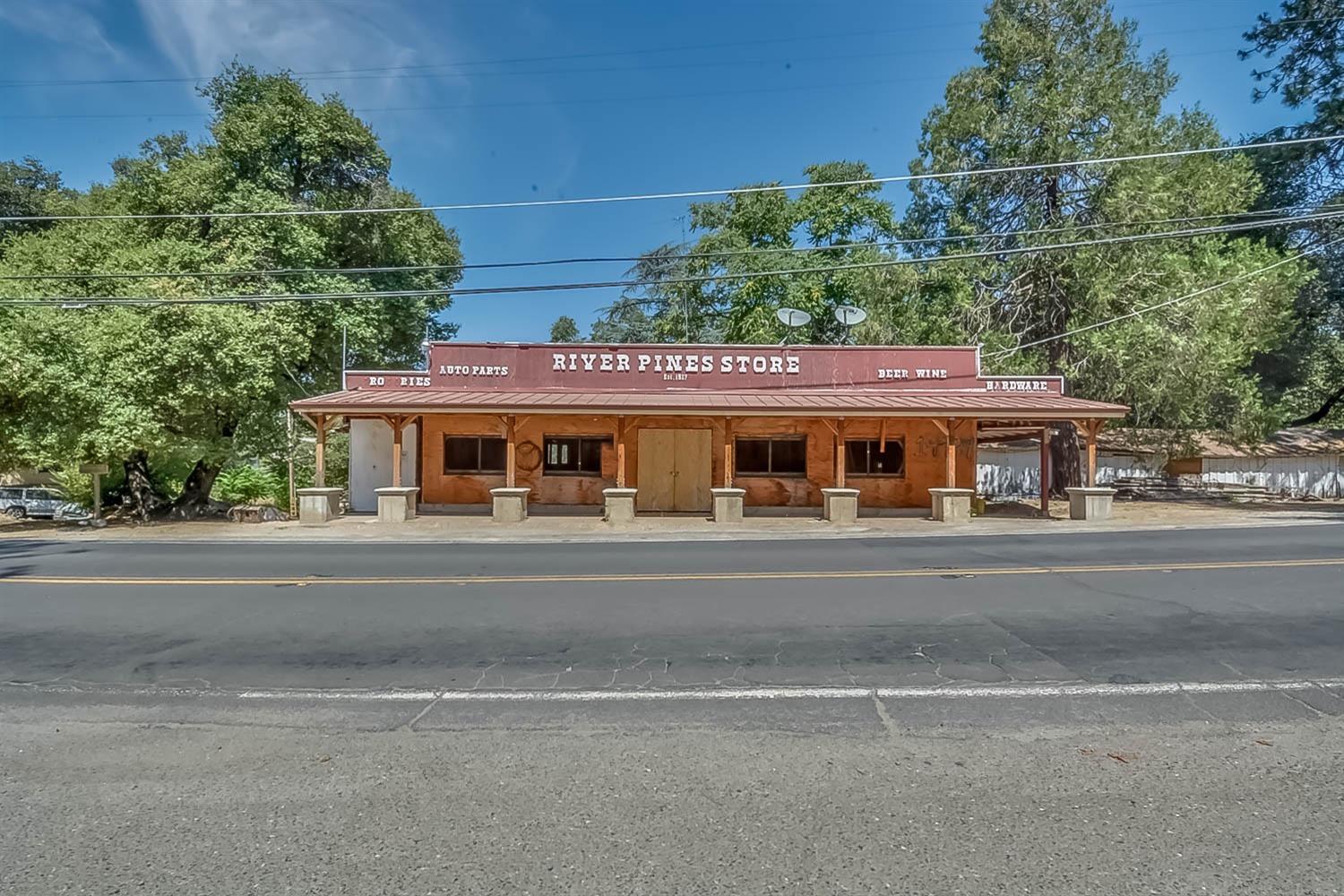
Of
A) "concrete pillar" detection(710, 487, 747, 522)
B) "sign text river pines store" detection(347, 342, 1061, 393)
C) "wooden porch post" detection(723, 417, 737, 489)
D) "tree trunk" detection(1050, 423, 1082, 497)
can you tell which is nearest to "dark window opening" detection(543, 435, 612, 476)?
"sign text river pines store" detection(347, 342, 1061, 393)

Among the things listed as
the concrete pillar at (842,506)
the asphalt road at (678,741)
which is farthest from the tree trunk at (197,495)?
the concrete pillar at (842,506)

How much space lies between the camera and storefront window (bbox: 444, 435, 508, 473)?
20.7 m

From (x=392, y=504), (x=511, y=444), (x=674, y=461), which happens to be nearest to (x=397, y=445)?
(x=392, y=504)

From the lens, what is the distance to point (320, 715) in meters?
4.64

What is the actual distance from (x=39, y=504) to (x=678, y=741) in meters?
30.2

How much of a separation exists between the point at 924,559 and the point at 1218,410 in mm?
19317

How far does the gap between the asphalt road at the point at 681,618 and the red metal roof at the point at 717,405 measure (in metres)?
6.11

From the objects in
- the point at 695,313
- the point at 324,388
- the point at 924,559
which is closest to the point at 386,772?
the point at 924,559

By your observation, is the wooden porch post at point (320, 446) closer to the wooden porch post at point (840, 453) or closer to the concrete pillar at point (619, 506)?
the concrete pillar at point (619, 506)

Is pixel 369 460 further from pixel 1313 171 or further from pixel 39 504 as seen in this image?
pixel 1313 171

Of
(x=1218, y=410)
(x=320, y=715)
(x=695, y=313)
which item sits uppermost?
→ (x=695, y=313)

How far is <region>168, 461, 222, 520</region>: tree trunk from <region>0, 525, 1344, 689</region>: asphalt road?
1006cm

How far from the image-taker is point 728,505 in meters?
18.0

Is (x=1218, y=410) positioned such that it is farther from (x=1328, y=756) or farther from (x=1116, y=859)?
(x=1116, y=859)
